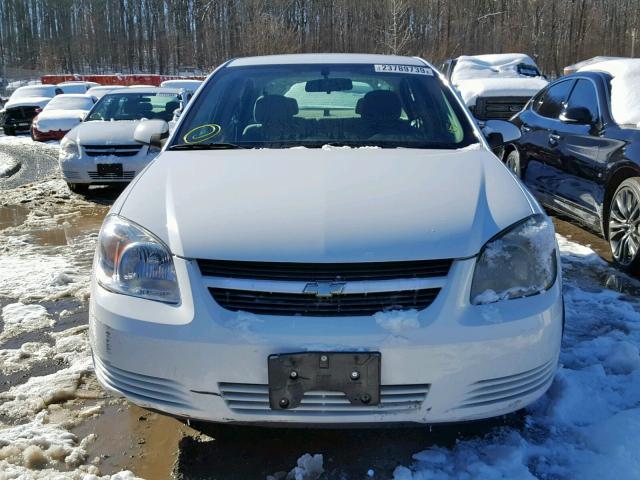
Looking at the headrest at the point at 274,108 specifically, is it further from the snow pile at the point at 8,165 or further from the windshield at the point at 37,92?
the windshield at the point at 37,92

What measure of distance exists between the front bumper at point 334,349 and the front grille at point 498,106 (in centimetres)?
1041

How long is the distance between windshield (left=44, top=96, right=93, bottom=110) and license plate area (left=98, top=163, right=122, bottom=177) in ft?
37.7

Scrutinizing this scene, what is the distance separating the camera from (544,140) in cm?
579

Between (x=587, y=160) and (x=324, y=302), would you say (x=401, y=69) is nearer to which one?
(x=324, y=302)

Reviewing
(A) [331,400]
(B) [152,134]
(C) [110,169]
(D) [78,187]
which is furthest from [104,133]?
(A) [331,400]

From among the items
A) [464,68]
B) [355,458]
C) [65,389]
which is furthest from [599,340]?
Answer: [464,68]

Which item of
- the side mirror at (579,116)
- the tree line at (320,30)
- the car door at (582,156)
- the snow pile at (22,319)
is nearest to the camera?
the snow pile at (22,319)

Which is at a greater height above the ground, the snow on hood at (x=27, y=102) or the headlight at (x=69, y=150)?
the headlight at (x=69, y=150)

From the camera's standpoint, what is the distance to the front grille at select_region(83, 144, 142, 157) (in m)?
8.07

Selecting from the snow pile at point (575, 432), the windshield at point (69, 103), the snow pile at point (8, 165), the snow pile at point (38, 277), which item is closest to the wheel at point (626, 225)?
the snow pile at point (575, 432)

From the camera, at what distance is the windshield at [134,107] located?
9656 millimetres

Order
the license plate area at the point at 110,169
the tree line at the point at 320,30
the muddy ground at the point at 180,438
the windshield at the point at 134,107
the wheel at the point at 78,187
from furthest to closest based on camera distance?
the tree line at the point at 320,30, the windshield at the point at 134,107, the wheel at the point at 78,187, the license plate area at the point at 110,169, the muddy ground at the point at 180,438

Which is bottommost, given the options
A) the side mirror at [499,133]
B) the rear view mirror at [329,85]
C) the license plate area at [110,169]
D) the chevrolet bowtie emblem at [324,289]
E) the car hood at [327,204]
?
the license plate area at [110,169]

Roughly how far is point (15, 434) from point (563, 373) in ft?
8.11
